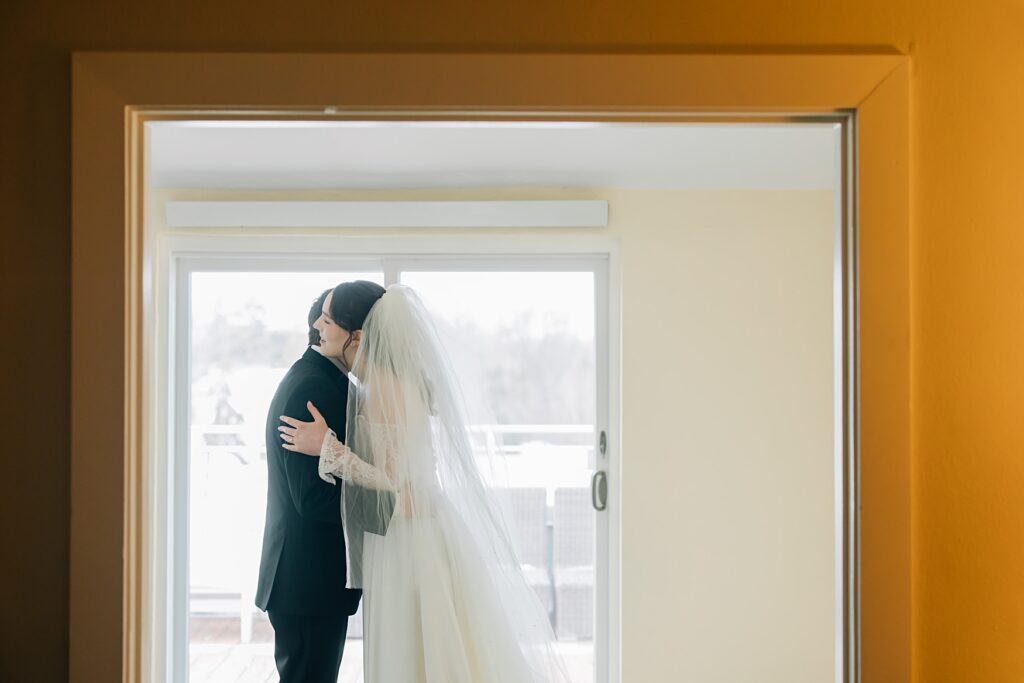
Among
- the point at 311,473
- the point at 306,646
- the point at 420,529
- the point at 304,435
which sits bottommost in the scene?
the point at 306,646

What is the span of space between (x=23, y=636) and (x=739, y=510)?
2.51 meters

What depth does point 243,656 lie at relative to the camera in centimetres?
328

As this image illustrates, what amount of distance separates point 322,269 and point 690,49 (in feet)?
7.52

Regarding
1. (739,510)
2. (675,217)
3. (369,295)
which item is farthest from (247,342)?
(739,510)

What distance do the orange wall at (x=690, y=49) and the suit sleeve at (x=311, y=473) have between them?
102 centimetres

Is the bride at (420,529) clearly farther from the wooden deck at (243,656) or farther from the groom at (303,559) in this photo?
the wooden deck at (243,656)

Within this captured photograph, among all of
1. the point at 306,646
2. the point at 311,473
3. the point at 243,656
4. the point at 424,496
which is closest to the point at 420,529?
the point at 424,496

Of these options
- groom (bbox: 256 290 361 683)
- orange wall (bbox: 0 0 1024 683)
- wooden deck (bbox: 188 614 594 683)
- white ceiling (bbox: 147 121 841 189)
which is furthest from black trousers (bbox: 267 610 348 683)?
white ceiling (bbox: 147 121 841 189)

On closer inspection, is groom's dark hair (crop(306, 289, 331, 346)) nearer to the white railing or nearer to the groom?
the groom

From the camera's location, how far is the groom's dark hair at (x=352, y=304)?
7.52ft

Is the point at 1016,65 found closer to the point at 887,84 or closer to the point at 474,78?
the point at 887,84

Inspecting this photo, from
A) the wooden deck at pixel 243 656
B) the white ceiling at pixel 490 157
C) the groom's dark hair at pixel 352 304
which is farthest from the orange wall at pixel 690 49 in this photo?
the wooden deck at pixel 243 656

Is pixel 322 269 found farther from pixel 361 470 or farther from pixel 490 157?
pixel 361 470

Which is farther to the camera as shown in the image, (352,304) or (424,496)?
(352,304)
